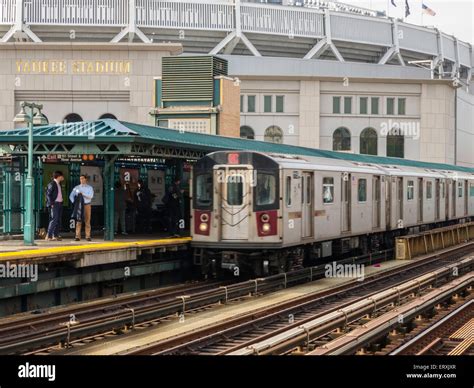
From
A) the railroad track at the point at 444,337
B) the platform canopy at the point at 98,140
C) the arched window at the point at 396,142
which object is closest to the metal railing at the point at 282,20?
the arched window at the point at 396,142

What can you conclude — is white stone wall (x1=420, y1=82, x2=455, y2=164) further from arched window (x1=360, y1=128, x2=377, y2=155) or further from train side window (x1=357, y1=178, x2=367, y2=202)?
train side window (x1=357, y1=178, x2=367, y2=202)

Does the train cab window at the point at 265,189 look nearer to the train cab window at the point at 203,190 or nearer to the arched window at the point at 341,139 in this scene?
the train cab window at the point at 203,190

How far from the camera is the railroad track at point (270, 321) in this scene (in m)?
13.4

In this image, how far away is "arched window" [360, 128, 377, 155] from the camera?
64.5m

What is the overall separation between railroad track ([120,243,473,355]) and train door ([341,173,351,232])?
72.4 inches

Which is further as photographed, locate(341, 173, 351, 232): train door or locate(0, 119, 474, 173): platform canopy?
locate(341, 173, 351, 232): train door

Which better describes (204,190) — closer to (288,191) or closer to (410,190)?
(288,191)

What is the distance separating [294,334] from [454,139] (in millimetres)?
57116

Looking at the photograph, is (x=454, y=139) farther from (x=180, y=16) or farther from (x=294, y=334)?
(x=294, y=334)

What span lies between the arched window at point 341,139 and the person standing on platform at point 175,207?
4116 cm

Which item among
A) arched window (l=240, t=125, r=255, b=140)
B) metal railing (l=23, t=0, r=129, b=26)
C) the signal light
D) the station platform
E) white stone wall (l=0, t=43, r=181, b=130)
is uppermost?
metal railing (l=23, t=0, r=129, b=26)

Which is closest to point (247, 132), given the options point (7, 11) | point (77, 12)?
point (77, 12)

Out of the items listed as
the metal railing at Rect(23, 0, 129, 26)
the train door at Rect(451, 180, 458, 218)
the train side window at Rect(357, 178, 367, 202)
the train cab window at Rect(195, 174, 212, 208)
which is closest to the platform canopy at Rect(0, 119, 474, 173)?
the train cab window at Rect(195, 174, 212, 208)
